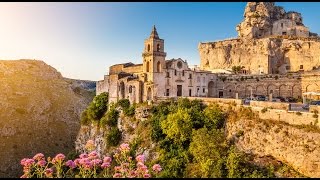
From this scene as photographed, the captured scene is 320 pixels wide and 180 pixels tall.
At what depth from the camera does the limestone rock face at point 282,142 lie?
21297 mm

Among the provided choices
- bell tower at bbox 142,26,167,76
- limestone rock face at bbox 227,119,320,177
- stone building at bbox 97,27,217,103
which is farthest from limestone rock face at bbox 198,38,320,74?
limestone rock face at bbox 227,119,320,177

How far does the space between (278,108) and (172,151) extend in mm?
9776

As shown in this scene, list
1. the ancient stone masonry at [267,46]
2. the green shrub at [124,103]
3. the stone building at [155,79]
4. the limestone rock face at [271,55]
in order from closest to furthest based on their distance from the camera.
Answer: the stone building at [155,79]
the green shrub at [124,103]
the limestone rock face at [271,55]
the ancient stone masonry at [267,46]

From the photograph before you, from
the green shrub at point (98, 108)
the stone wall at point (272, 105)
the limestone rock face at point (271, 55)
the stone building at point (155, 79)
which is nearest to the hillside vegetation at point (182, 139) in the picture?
the stone building at point (155, 79)

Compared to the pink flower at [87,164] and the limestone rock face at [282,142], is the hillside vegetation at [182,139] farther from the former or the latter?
the pink flower at [87,164]

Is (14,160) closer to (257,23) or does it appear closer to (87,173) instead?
(257,23)

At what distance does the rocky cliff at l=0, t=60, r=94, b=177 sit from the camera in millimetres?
57875

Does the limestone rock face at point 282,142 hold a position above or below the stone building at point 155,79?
below

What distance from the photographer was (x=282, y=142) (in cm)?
2322

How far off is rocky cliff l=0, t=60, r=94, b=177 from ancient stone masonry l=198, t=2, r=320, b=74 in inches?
1242

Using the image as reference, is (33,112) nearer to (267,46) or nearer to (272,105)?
(267,46)

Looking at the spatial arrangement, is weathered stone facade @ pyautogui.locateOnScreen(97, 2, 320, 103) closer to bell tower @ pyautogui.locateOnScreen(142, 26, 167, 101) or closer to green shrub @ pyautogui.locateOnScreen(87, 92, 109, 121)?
bell tower @ pyautogui.locateOnScreen(142, 26, 167, 101)

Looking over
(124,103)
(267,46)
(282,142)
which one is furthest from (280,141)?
(267,46)

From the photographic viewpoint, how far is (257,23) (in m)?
56.2
